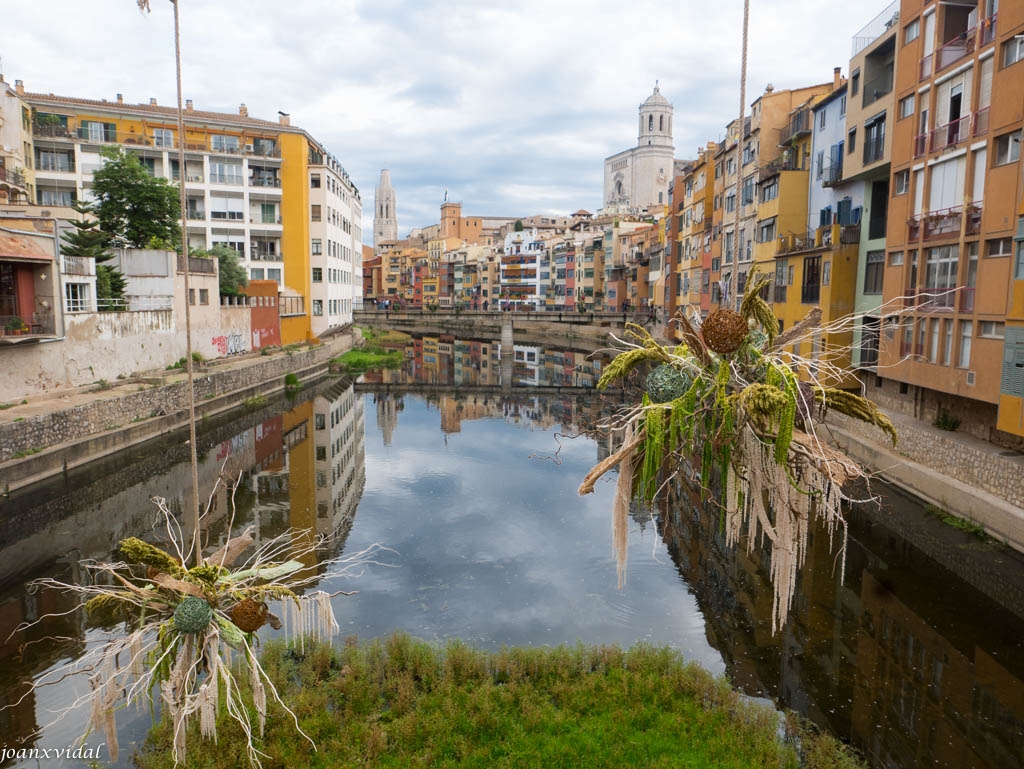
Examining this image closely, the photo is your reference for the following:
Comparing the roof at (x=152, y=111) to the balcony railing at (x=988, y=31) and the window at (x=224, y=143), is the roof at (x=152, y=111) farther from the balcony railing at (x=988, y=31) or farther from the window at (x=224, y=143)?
the balcony railing at (x=988, y=31)

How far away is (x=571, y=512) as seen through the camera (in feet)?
71.1

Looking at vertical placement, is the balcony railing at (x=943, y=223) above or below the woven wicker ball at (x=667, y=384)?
above

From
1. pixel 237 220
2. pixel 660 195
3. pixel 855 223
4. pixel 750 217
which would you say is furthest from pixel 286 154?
pixel 660 195

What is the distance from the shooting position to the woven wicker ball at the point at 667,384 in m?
6.38

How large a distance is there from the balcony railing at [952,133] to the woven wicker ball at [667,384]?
18.3 meters

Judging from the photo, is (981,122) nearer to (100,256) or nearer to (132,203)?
(100,256)

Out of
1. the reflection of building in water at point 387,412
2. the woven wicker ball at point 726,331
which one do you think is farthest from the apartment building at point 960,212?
the reflection of building in water at point 387,412

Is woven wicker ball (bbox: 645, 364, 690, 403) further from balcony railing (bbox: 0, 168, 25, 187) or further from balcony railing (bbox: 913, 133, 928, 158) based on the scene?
balcony railing (bbox: 0, 168, 25, 187)

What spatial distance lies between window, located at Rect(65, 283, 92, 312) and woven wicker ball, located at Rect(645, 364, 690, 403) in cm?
2772

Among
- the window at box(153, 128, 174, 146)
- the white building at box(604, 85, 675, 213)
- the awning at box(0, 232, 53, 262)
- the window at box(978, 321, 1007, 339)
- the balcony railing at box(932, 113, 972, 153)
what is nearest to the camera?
the window at box(978, 321, 1007, 339)

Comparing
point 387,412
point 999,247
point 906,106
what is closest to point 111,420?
point 387,412

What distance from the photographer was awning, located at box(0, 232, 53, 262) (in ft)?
77.1

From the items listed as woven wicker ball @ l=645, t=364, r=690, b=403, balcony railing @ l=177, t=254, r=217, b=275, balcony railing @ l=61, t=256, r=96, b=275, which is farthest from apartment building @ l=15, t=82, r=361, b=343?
woven wicker ball @ l=645, t=364, r=690, b=403

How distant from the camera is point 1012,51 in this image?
58.6ft
